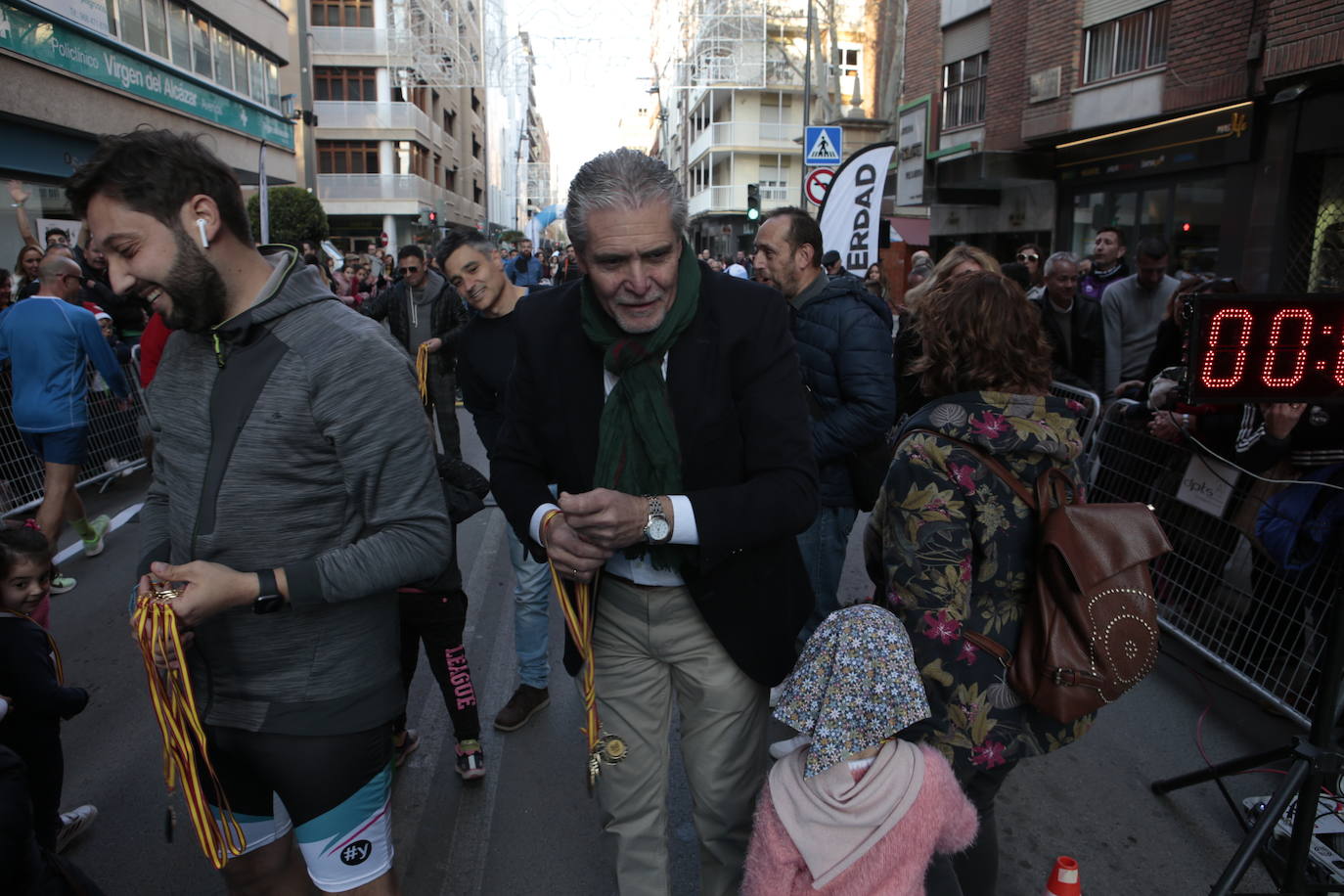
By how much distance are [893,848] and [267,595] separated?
4.90 feet

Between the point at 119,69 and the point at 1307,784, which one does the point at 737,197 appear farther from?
the point at 1307,784

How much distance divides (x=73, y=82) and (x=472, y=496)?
18.3m

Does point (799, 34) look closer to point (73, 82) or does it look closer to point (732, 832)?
point (73, 82)

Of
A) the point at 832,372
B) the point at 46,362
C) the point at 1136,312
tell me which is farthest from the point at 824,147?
the point at 46,362

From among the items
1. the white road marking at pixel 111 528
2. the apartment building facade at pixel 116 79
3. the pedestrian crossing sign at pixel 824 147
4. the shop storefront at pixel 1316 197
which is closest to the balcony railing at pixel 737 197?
the apartment building facade at pixel 116 79

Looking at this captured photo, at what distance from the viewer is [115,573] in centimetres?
609

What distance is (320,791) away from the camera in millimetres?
1951

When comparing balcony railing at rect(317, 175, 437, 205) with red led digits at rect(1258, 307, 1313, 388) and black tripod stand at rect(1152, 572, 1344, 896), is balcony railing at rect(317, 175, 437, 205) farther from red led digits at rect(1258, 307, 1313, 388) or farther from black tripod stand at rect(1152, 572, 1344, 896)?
black tripod stand at rect(1152, 572, 1344, 896)

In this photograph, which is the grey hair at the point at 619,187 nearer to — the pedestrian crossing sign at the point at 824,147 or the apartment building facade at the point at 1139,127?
the pedestrian crossing sign at the point at 824,147

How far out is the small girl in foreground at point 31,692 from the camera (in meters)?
2.78

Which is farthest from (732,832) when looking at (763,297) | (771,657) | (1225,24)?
(1225,24)

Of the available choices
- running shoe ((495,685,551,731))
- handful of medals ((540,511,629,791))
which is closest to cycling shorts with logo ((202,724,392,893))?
handful of medals ((540,511,629,791))

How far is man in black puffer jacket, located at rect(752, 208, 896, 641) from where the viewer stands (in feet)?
12.2

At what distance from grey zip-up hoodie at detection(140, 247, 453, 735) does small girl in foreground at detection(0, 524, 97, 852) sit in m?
1.23
